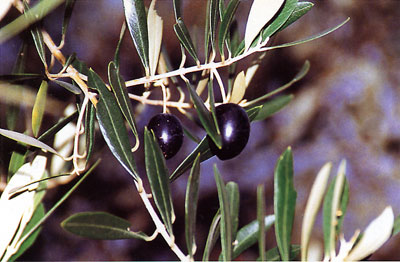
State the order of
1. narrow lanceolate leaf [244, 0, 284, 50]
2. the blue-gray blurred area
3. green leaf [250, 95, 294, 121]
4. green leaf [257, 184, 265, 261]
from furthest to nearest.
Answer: the blue-gray blurred area
green leaf [250, 95, 294, 121]
narrow lanceolate leaf [244, 0, 284, 50]
green leaf [257, 184, 265, 261]

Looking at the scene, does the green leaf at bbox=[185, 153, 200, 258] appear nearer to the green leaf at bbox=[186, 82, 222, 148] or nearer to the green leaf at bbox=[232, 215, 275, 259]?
the green leaf at bbox=[186, 82, 222, 148]

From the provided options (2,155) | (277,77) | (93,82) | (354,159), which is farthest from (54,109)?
(354,159)

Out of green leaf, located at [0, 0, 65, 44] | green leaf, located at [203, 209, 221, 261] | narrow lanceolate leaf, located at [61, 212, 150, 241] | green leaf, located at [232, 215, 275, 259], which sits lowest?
green leaf, located at [232, 215, 275, 259]

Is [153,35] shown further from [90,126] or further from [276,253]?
[276,253]

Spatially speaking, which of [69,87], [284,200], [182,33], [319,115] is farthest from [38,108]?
[319,115]

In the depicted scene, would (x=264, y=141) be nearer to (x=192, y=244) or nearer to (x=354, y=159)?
(x=354, y=159)

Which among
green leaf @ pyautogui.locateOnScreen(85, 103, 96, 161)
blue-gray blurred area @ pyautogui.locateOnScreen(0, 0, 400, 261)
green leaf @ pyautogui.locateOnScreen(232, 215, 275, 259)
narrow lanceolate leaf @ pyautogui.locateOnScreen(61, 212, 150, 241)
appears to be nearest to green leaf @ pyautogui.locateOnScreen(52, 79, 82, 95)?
green leaf @ pyautogui.locateOnScreen(85, 103, 96, 161)
